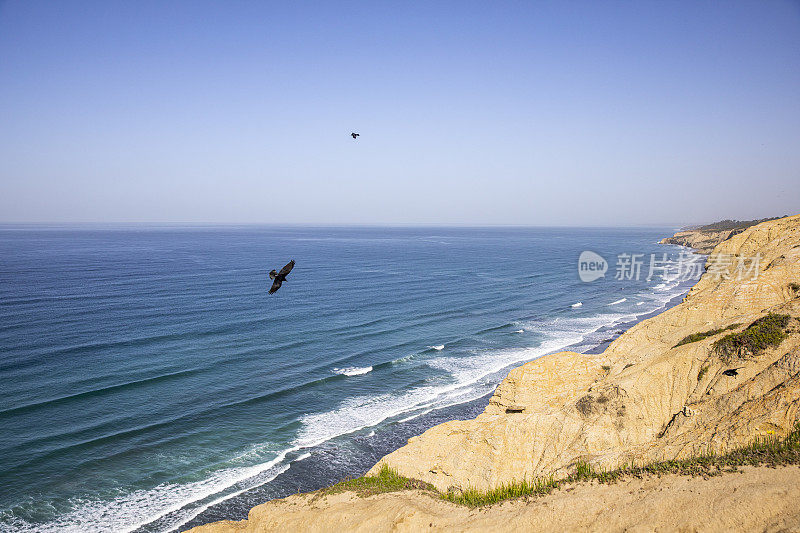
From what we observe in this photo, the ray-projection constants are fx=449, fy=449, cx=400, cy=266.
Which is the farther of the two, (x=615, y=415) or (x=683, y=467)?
(x=615, y=415)

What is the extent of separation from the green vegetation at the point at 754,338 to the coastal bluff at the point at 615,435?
0.11 metres

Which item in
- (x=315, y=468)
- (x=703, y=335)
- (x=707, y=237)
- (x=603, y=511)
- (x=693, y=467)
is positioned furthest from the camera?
(x=707, y=237)

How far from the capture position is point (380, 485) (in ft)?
57.5

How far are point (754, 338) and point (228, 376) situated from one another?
33134mm

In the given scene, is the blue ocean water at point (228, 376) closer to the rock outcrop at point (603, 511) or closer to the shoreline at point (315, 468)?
the shoreline at point (315, 468)

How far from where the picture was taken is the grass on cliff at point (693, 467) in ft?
40.3

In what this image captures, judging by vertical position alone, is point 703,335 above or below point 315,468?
above

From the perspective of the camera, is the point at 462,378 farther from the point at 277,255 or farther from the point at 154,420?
the point at 277,255

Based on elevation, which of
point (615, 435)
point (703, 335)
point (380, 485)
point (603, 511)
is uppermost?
point (703, 335)

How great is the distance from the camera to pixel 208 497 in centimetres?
2136

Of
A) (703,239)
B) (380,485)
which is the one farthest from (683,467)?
(703,239)

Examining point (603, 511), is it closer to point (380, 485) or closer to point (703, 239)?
point (380, 485)

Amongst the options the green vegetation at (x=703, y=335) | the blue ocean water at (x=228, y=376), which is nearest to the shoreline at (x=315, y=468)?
the blue ocean water at (x=228, y=376)

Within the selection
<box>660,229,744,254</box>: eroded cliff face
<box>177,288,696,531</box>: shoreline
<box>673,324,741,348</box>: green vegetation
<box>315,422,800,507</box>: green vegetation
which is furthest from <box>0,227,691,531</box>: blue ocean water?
<box>660,229,744,254</box>: eroded cliff face
